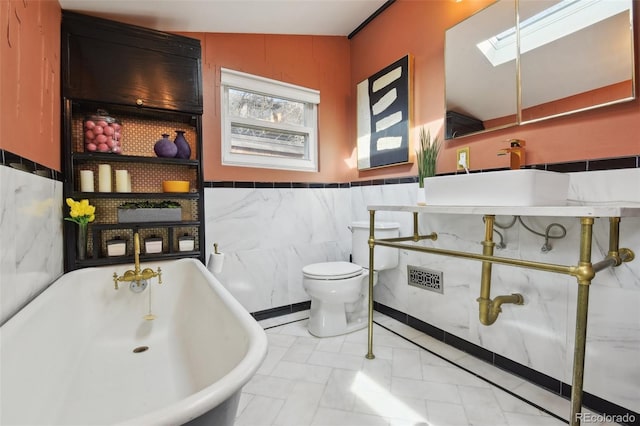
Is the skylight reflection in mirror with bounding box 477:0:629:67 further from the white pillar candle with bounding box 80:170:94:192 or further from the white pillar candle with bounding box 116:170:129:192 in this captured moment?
the white pillar candle with bounding box 80:170:94:192

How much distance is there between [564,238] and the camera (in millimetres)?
1410

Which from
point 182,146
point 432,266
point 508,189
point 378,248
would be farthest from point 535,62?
point 182,146

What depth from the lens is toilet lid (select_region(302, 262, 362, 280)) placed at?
2.02 meters

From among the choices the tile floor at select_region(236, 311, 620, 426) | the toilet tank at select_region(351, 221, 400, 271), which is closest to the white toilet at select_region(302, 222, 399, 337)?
the toilet tank at select_region(351, 221, 400, 271)

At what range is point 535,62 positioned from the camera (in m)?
1.51

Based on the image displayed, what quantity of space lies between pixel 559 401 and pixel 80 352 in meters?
2.28

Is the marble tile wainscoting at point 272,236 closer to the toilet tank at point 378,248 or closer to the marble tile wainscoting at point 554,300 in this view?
the toilet tank at point 378,248

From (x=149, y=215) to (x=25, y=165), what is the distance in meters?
0.77

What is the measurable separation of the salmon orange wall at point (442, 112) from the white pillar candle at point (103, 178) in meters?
1.89

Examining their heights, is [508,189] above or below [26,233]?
above

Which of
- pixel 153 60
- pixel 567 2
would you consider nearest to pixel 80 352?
pixel 153 60

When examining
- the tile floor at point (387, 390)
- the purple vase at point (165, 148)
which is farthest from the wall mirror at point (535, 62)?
the purple vase at point (165, 148)

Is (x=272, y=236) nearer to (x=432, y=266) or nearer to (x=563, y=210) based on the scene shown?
(x=432, y=266)

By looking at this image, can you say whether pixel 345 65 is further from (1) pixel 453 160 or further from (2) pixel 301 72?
(1) pixel 453 160
